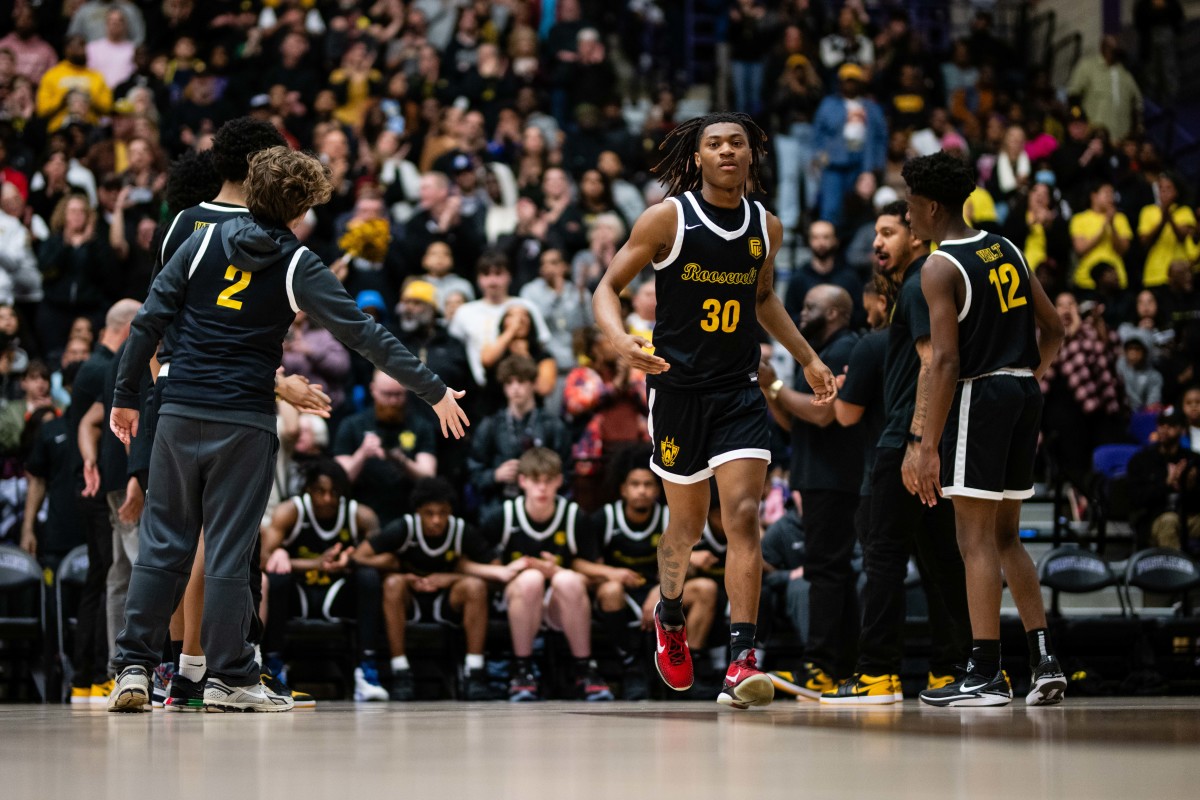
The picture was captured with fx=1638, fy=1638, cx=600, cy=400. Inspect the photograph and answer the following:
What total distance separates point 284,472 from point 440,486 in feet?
4.25

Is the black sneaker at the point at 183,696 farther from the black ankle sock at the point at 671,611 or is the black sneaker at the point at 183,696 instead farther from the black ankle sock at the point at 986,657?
the black ankle sock at the point at 986,657

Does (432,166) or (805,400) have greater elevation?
(432,166)

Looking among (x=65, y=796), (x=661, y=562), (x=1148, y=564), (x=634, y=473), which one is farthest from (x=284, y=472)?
(x=65, y=796)

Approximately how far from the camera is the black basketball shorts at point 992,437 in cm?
637

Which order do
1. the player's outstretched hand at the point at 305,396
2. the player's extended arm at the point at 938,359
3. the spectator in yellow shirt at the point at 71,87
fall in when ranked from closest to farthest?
1. the player's outstretched hand at the point at 305,396
2. the player's extended arm at the point at 938,359
3. the spectator in yellow shirt at the point at 71,87

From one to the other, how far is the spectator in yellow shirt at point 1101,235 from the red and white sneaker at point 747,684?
9.27 meters

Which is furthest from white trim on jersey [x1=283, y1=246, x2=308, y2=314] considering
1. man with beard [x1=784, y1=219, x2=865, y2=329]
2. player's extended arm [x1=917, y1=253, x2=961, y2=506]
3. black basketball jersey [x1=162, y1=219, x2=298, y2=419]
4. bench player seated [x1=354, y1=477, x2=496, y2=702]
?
man with beard [x1=784, y1=219, x2=865, y2=329]

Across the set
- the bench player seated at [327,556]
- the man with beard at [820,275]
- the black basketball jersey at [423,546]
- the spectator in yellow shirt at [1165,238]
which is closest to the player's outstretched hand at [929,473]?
the black basketball jersey at [423,546]

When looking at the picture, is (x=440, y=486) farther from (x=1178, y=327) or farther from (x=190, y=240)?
(x=1178, y=327)

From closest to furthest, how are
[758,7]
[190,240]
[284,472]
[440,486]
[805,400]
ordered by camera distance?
[190,240], [805,400], [440,486], [284,472], [758,7]

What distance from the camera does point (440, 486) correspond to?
9.86 metres

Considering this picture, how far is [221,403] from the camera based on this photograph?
19.4 feet

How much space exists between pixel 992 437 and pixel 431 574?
176 inches

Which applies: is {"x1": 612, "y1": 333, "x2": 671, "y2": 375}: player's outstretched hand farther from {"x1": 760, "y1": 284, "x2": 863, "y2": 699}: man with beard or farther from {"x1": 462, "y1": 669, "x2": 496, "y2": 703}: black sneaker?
{"x1": 462, "y1": 669, "x2": 496, "y2": 703}: black sneaker
